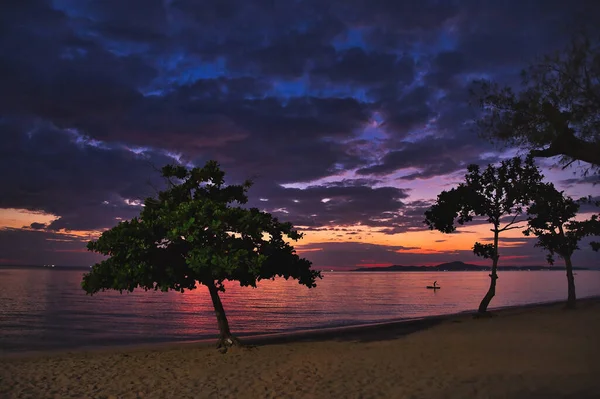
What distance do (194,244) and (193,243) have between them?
0.07 metres

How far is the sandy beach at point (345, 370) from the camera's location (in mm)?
14867

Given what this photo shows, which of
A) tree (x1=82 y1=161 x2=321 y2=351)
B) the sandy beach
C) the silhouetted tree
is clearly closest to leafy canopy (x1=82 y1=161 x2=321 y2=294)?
tree (x1=82 y1=161 x2=321 y2=351)

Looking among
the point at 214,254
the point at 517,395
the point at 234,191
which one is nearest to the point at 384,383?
the point at 517,395

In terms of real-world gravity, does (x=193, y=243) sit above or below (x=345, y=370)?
→ above

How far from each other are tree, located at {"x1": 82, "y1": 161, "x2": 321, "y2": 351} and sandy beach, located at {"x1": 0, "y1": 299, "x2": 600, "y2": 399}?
3230mm

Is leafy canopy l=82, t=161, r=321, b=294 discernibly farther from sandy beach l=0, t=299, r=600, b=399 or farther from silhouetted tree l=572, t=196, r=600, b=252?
silhouetted tree l=572, t=196, r=600, b=252

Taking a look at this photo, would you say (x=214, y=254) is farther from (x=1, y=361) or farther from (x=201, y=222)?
(x=1, y=361)

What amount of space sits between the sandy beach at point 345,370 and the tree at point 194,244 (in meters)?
3.23

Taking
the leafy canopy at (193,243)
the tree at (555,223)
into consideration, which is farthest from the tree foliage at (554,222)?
the leafy canopy at (193,243)

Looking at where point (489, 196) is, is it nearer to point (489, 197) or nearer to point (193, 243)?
point (489, 197)

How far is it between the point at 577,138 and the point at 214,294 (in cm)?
1704

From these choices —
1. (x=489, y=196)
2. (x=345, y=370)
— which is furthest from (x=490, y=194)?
(x=345, y=370)

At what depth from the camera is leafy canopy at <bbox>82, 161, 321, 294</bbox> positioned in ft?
61.8

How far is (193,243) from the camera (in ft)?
65.5
